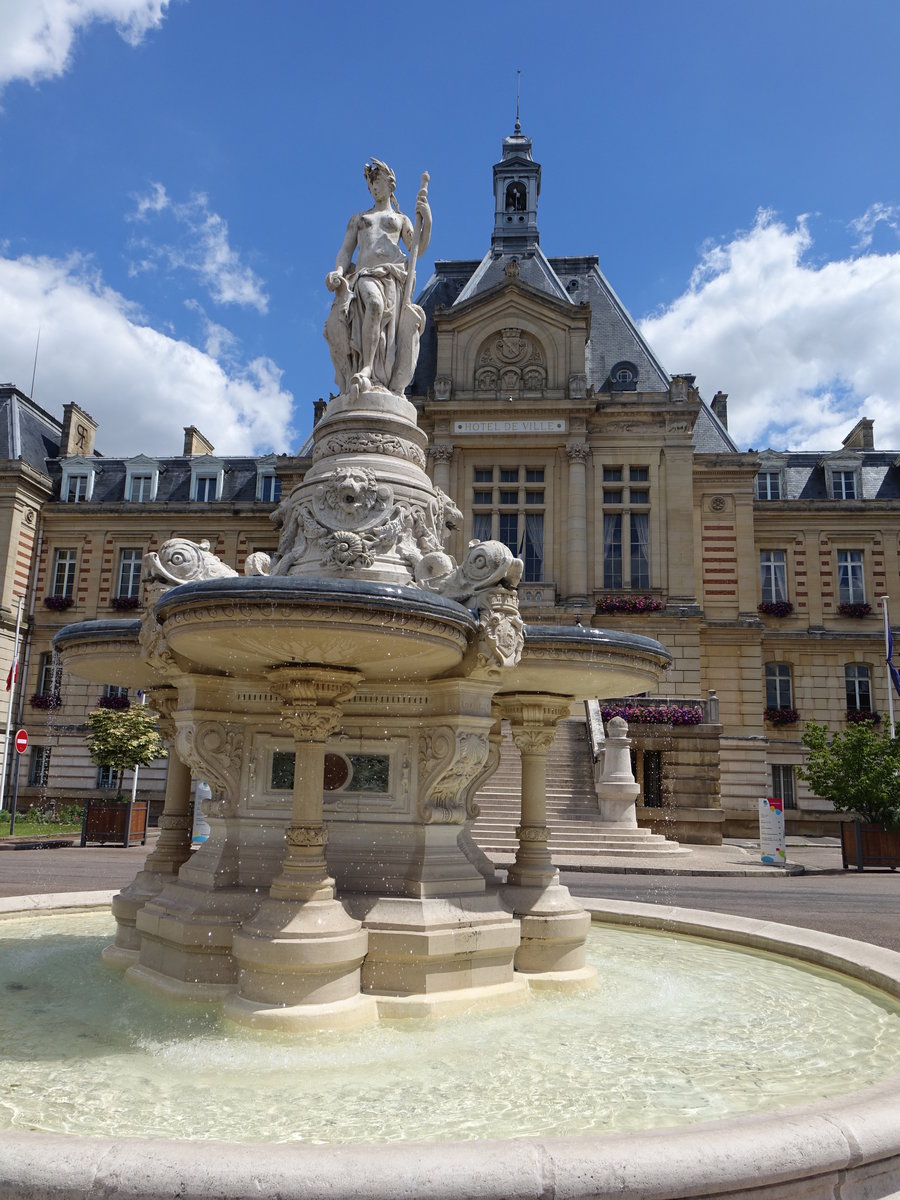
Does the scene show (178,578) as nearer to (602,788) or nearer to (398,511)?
(398,511)

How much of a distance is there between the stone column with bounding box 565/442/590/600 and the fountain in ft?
83.8

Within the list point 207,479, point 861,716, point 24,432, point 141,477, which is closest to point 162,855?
point 861,716

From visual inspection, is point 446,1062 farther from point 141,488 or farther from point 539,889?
point 141,488

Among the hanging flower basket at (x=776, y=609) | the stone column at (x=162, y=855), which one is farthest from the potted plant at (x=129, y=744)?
the hanging flower basket at (x=776, y=609)

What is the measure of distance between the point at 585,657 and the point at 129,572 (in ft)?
126

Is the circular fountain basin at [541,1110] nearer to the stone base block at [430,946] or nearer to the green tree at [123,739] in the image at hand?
the stone base block at [430,946]

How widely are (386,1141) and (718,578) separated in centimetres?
3537

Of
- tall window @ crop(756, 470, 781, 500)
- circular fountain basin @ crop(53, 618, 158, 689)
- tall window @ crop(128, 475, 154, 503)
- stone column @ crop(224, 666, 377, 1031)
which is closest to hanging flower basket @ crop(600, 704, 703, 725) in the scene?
tall window @ crop(756, 470, 781, 500)

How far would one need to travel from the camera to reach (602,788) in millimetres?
23547

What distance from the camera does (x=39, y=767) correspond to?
39031 millimetres

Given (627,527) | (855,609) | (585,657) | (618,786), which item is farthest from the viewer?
(855,609)

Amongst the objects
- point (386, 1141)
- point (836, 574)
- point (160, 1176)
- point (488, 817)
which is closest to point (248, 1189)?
point (160, 1176)

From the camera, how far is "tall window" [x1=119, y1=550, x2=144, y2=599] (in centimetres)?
4206

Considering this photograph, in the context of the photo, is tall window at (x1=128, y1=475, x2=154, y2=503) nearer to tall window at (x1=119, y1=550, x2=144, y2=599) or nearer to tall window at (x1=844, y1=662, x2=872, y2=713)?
tall window at (x1=119, y1=550, x2=144, y2=599)
